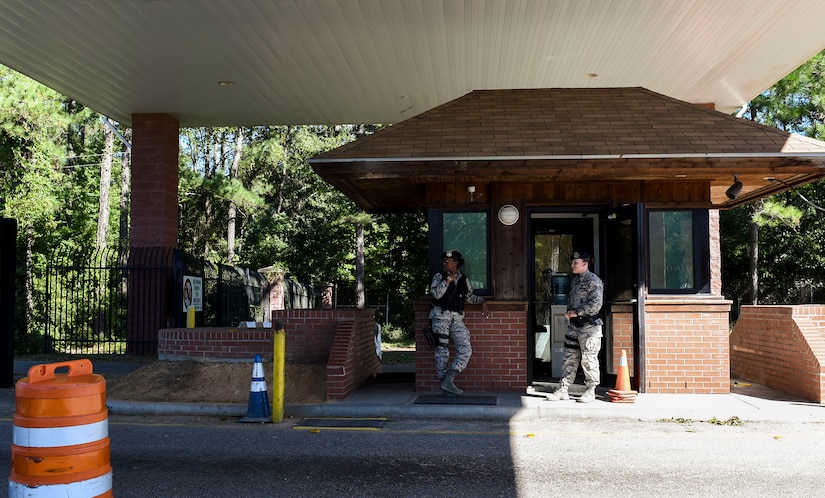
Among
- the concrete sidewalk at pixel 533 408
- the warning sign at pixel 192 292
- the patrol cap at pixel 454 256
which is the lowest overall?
the concrete sidewalk at pixel 533 408

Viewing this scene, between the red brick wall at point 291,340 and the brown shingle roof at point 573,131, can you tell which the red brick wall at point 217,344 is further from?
the brown shingle roof at point 573,131

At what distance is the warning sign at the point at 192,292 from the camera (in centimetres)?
1556

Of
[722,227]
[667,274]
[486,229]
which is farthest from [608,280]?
[722,227]

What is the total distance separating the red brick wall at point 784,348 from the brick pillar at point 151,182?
11.5 m

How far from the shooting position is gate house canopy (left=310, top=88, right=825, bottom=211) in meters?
9.28

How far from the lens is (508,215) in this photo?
10320 millimetres

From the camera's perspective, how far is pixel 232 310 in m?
20.4

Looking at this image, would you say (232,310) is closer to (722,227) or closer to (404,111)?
(404,111)

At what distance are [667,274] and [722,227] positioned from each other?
2562cm

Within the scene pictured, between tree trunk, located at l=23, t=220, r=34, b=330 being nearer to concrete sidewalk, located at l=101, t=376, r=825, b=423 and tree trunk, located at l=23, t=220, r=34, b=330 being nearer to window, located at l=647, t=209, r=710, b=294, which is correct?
concrete sidewalk, located at l=101, t=376, r=825, b=423

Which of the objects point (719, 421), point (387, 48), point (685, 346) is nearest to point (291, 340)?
point (387, 48)

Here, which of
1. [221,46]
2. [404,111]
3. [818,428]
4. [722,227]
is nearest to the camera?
[818,428]

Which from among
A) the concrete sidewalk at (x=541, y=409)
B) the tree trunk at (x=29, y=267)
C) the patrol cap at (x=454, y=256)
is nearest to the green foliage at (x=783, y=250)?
the concrete sidewalk at (x=541, y=409)

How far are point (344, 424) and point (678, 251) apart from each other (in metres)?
5.25
